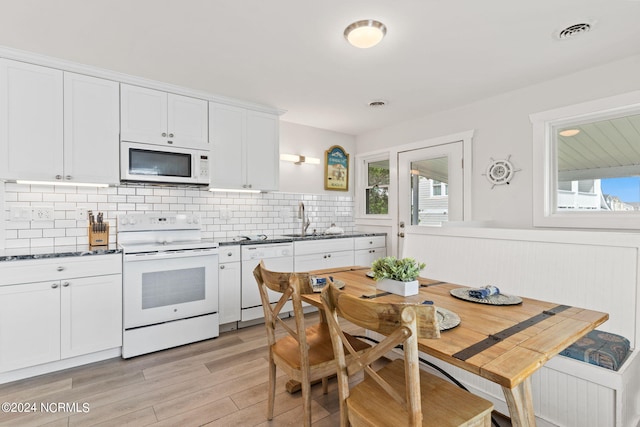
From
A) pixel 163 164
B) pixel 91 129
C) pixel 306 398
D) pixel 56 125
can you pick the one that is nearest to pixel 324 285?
pixel 306 398

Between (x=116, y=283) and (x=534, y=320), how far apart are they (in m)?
2.87

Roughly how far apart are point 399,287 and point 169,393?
5.60 feet

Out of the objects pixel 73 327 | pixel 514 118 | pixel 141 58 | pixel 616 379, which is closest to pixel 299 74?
pixel 141 58

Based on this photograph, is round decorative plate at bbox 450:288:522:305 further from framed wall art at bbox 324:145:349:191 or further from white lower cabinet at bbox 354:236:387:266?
framed wall art at bbox 324:145:349:191

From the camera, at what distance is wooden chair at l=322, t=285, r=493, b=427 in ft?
3.44

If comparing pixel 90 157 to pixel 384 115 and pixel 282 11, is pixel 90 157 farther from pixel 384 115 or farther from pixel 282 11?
pixel 384 115

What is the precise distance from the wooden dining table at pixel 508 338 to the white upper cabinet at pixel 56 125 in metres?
2.40

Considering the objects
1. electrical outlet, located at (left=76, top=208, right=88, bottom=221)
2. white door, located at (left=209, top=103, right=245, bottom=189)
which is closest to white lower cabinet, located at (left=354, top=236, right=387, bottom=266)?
white door, located at (left=209, top=103, right=245, bottom=189)

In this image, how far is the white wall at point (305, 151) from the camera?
174 inches

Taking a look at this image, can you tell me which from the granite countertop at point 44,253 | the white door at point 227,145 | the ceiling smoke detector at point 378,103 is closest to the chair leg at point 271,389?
the granite countertop at point 44,253

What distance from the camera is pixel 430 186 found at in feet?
13.6

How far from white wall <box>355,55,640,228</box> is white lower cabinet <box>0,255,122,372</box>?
Answer: 359 cm

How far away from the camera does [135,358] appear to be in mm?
2691

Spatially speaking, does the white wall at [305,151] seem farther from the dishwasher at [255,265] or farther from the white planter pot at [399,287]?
the white planter pot at [399,287]
